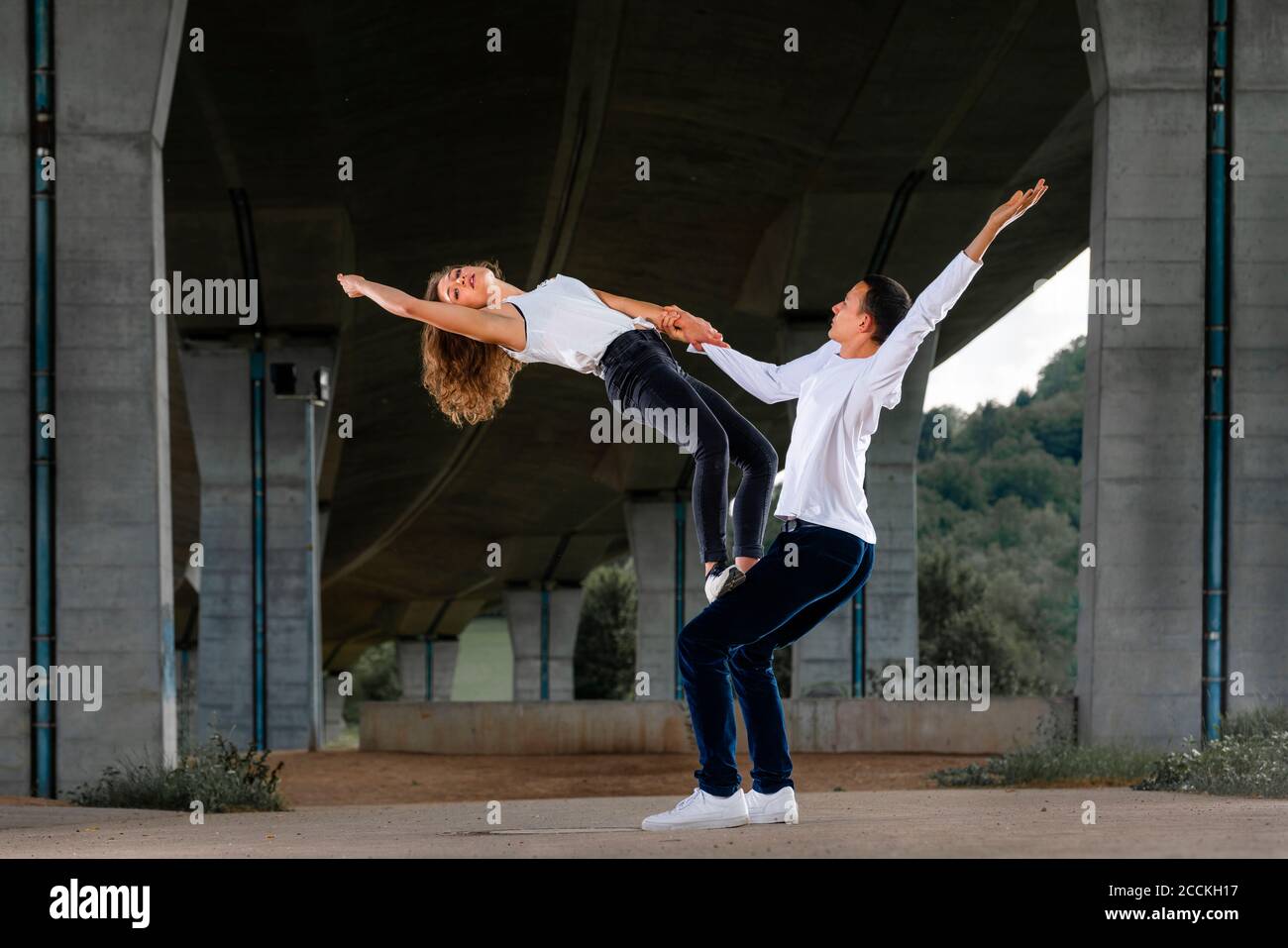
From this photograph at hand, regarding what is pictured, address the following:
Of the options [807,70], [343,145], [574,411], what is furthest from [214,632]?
[574,411]

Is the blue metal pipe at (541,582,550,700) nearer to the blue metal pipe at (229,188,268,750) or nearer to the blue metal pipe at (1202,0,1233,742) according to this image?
the blue metal pipe at (229,188,268,750)

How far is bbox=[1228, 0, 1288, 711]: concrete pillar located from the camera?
1803 cm

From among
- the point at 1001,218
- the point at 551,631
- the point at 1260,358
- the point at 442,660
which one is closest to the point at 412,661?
the point at 442,660

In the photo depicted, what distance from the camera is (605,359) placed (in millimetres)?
7703

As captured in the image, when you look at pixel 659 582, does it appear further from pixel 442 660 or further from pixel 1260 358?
pixel 442 660

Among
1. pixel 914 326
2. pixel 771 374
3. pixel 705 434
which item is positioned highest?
pixel 914 326

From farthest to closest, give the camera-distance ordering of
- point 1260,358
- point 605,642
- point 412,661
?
point 412,661, point 605,642, point 1260,358

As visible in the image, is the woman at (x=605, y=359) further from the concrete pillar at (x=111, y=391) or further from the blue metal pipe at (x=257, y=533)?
the blue metal pipe at (x=257, y=533)

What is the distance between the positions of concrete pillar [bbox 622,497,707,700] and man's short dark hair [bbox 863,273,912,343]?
44.7 meters

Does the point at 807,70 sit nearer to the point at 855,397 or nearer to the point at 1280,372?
the point at 1280,372

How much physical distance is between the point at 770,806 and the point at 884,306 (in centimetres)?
262

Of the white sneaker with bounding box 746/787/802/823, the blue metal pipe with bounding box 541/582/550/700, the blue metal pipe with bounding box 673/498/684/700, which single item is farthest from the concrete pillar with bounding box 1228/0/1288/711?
the blue metal pipe with bounding box 541/582/550/700

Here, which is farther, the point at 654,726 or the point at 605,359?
the point at 654,726

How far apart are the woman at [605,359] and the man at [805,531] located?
0.56ft
